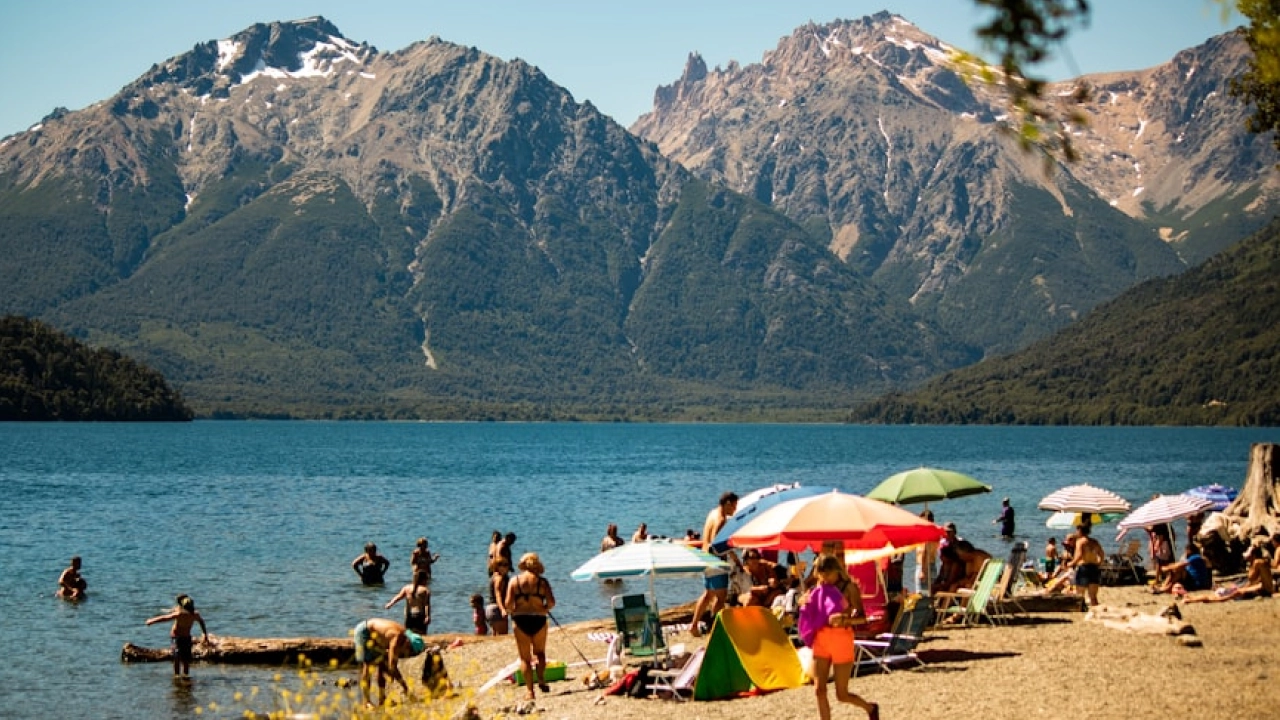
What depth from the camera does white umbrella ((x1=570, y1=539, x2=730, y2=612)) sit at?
21266 millimetres

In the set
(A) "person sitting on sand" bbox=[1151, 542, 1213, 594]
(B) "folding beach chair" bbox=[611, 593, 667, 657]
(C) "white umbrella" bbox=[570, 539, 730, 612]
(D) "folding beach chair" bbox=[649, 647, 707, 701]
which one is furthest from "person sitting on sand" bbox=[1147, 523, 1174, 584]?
(D) "folding beach chair" bbox=[649, 647, 707, 701]

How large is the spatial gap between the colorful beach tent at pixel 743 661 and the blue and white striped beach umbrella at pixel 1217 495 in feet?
59.9

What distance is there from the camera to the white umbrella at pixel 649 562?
21266 millimetres

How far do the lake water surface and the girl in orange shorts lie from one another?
10670 mm

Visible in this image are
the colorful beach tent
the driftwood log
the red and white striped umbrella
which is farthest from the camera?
the red and white striped umbrella

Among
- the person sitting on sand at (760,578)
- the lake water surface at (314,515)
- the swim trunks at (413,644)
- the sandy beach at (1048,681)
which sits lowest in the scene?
the lake water surface at (314,515)

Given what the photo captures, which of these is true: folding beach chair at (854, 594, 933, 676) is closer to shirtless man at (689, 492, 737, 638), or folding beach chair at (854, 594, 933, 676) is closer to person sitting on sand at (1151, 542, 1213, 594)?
shirtless man at (689, 492, 737, 638)

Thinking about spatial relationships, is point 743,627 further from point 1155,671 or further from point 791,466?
point 791,466

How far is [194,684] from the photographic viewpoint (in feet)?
82.0

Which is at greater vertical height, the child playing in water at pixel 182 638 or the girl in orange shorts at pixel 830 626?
the girl in orange shorts at pixel 830 626

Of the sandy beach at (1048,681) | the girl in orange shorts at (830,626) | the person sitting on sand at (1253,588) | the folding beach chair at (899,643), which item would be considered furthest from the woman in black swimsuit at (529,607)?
the person sitting on sand at (1253,588)

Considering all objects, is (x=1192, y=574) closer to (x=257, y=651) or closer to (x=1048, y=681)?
(x=1048, y=681)

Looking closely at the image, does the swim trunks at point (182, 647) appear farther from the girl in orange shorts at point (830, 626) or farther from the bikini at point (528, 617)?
the girl in orange shorts at point (830, 626)

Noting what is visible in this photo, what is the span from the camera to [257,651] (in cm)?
2712
